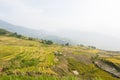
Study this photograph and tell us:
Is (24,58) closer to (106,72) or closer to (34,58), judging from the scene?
(34,58)

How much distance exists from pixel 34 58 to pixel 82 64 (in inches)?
1084

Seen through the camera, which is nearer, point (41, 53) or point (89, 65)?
point (89, 65)

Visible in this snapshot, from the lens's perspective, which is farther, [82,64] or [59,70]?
[82,64]

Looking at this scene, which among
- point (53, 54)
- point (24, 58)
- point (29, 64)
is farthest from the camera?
point (53, 54)

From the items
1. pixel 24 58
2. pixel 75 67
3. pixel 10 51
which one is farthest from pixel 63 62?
pixel 10 51

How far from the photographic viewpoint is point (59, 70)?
13475cm


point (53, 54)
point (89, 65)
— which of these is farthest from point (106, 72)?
point (53, 54)

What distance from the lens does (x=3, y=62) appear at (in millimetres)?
132375

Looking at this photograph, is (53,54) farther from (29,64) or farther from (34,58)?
(29,64)

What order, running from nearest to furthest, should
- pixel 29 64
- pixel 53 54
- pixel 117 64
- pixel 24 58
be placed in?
pixel 29 64
pixel 24 58
pixel 117 64
pixel 53 54

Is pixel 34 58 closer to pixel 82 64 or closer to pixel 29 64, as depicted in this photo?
pixel 29 64

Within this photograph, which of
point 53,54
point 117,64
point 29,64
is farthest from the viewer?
A: point 53,54

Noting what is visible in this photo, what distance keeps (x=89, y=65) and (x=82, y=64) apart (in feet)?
13.1

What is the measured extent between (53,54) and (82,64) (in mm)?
20870
